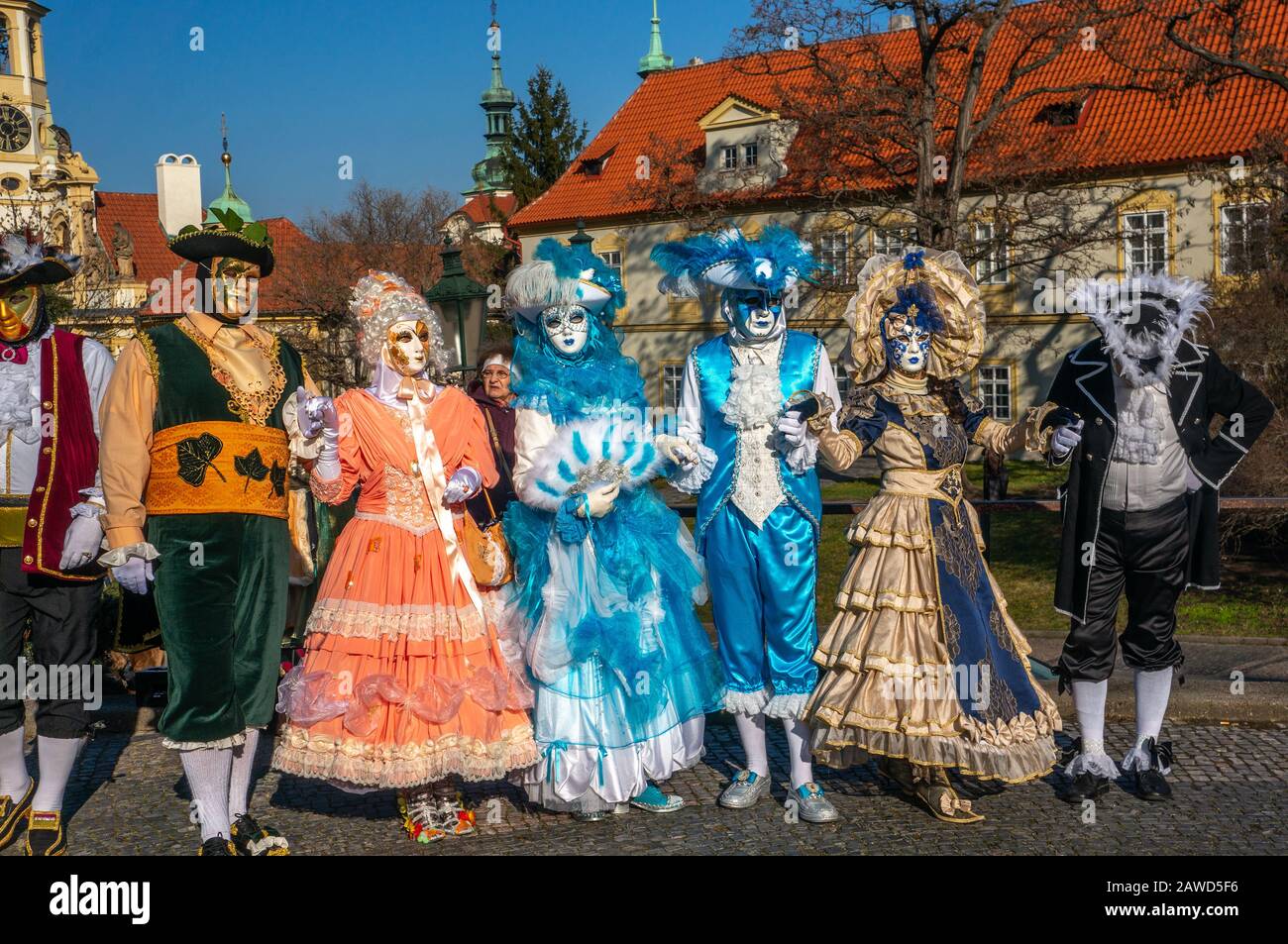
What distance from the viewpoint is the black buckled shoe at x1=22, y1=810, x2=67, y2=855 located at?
4.60 m

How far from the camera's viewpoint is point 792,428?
4.64m

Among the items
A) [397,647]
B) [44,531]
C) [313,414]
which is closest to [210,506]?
[313,414]

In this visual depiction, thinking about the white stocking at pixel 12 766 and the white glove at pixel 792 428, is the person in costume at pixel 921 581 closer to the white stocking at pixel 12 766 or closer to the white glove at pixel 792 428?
the white glove at pixel 792 428

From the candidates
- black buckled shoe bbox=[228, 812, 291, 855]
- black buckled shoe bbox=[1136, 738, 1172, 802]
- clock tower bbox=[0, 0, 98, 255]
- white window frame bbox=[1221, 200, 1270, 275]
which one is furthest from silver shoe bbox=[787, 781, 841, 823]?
clock tower bbox=[0, 0, 98, 255]

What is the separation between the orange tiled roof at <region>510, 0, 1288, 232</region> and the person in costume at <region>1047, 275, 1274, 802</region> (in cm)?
1024

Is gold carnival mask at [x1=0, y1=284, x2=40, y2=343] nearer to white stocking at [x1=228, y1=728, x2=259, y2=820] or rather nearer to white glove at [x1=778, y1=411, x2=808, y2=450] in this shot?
white stocking at [x1=228, y1=728, x2=259, y2=820]

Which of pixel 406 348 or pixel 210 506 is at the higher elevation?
pixel 406 348

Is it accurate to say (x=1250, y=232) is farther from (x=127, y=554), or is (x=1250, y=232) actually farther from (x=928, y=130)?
(x=127, y=554)

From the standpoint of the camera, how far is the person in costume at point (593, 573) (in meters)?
4.77

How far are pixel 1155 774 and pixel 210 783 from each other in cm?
358

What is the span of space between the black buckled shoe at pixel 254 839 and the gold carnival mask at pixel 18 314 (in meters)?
2.02

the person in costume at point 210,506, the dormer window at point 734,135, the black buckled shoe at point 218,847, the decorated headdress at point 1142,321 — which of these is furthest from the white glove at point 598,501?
the dormer window at point 734,135

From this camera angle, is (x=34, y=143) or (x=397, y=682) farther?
(x=34, y=143)
